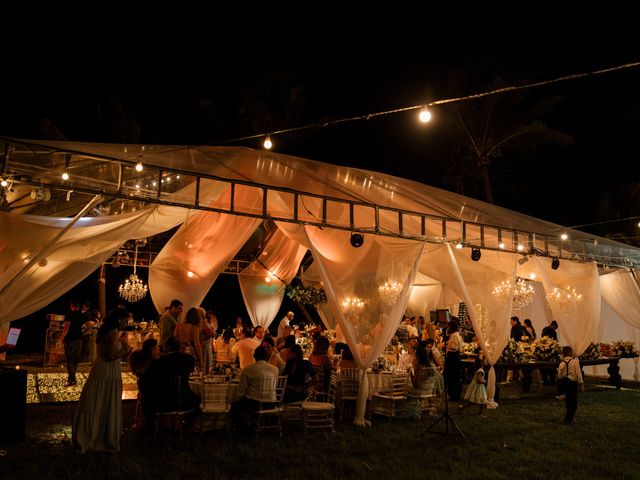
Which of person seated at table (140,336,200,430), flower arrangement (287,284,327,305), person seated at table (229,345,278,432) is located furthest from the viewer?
flower arrangement (287,284,327,305)

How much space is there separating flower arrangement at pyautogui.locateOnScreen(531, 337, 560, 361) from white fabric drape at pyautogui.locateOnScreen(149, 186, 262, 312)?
648 centimetres

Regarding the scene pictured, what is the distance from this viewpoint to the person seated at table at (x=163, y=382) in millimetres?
5969

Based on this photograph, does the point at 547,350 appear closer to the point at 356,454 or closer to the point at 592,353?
A: the point at 592,353

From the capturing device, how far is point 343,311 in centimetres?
709

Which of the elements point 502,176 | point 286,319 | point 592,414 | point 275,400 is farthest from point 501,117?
point 275,400

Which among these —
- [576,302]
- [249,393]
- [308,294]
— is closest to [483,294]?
[576,302]

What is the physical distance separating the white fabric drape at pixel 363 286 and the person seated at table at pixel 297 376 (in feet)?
2.18

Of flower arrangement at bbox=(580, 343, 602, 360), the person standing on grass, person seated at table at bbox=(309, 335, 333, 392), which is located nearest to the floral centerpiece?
flower arrangement at bbox=(580, 343, 602, 360)

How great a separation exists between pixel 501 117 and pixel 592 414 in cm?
1338

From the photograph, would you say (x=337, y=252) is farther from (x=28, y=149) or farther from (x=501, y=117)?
(x=501, y=117)

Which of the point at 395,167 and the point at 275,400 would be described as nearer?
the point at 275,400

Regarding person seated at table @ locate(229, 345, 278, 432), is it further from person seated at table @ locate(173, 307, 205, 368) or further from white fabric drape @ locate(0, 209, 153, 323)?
white fabric drape @ locate(0, 209, 153, 323)

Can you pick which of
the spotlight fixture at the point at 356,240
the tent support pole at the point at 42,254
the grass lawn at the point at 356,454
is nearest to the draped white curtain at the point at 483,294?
the grass lawn at the point at 356,454

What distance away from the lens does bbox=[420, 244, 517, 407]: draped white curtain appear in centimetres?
855
